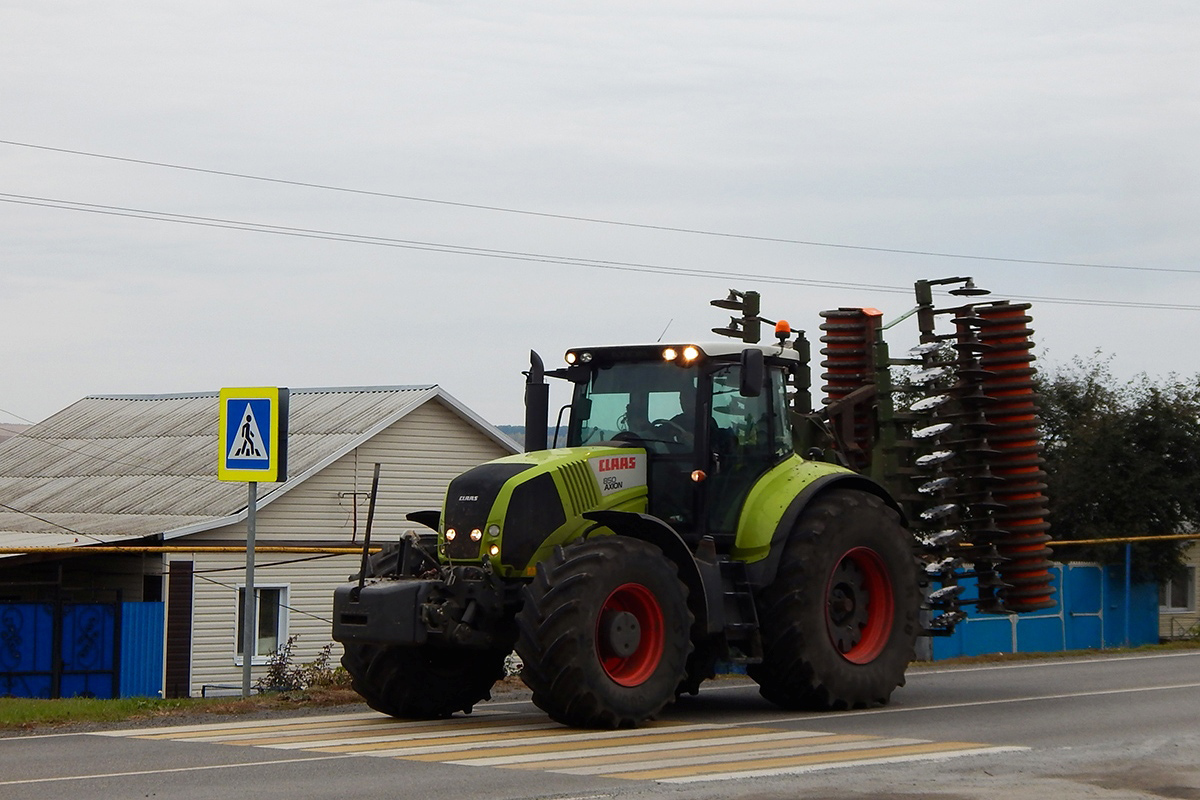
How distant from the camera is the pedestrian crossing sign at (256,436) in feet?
48.5

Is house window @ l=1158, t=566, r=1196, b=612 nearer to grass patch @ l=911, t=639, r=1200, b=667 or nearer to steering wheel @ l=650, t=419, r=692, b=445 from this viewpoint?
grass patch @ l=911, t=639, r=1200, b=667

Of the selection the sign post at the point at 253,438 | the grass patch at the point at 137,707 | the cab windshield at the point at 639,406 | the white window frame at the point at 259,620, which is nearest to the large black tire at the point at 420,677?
the grass patch at the point at 137,707

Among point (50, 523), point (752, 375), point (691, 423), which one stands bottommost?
point (50, 523)

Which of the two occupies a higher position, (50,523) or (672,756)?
(50,523)

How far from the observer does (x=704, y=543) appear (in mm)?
13070

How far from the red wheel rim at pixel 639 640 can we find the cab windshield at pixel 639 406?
1622mm

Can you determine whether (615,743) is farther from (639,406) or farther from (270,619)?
(270,619)

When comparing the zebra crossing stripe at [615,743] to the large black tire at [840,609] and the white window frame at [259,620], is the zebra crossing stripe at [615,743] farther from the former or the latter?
the white window frame at [259,620]

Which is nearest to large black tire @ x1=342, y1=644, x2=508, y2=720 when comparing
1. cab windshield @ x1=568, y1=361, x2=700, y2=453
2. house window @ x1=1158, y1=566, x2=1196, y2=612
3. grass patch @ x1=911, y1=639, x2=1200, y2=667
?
cab windshield @ x1=568, y1=361, x2=700, y2=453

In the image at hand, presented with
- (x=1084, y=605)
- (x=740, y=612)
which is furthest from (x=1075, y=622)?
(x=740, y=612)

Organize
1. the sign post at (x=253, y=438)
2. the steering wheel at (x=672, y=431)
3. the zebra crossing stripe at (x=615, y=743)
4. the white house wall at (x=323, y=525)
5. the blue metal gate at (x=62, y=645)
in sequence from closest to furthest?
the zebra crossing stripe at (x=615, y=743)
the steering wheel at (x=672, y=431)
the sign post at (x=253, y=438)
the blue metal gate at (x=62, y=645)
the white house wall at (x=323, y=525)

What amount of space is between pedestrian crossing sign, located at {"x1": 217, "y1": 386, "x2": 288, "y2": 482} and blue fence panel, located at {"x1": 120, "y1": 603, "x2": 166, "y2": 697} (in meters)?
10.8

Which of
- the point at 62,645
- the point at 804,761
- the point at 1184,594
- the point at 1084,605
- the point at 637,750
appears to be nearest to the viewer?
the point at 804,761

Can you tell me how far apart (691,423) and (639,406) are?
50 centimetres
